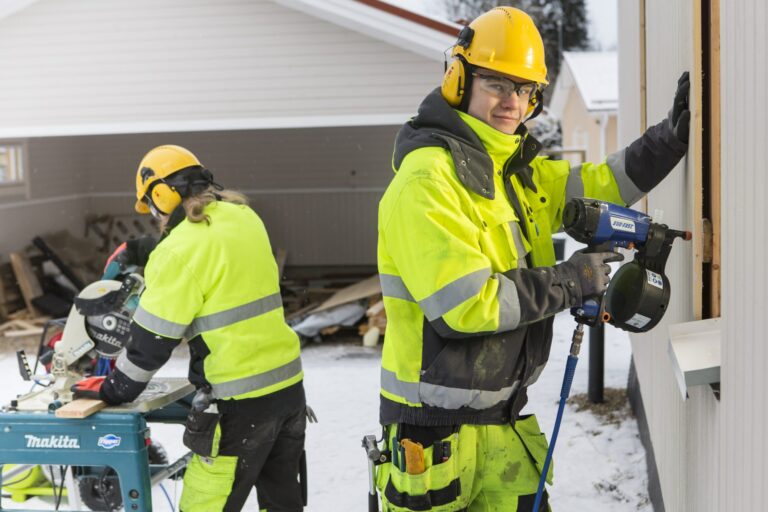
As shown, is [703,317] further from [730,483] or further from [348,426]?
[348,426]

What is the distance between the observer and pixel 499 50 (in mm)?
2682

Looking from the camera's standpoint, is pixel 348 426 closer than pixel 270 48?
Yes

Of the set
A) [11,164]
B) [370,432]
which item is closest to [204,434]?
[370,432]

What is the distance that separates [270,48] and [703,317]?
820cm

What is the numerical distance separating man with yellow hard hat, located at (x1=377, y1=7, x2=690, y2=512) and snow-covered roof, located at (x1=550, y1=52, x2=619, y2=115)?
Answer: 23.3 metres

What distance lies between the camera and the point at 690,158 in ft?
8.42

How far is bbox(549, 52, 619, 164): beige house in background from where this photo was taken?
26.1m

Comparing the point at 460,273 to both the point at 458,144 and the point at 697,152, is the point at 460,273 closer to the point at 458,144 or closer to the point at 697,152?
the point at 458,144

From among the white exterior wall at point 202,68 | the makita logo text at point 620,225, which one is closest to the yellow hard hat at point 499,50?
the makita logo text at point 620,225

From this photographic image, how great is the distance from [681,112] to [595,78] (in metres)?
28.4

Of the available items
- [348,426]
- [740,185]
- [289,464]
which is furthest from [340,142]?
[740,185]

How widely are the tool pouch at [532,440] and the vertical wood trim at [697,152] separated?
2.42 feet

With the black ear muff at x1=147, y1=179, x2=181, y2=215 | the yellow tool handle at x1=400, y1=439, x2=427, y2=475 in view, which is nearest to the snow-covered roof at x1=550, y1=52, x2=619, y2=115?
the black ear muff at x1=147, y1=179, x2=181, y2=215

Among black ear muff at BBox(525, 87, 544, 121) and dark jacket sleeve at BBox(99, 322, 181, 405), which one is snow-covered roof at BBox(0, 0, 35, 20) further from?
black ear muff at BBox(525, 87, 544, 121)
